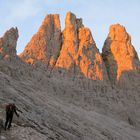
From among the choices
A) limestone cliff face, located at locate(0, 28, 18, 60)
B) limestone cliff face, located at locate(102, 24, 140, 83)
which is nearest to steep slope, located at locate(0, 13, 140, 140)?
limestone cliff face, located at locate(0, 28, 18, 60)

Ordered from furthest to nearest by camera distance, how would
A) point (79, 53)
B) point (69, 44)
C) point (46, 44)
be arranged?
1. point (69, 44)
2. point (79, 53)
3. point (46, 44)

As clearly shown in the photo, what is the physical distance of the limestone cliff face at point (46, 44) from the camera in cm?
7512

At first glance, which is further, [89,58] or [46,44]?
[89,58]

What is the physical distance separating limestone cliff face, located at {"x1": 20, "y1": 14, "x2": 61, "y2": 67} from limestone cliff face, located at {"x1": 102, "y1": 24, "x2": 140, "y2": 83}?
43.1ft

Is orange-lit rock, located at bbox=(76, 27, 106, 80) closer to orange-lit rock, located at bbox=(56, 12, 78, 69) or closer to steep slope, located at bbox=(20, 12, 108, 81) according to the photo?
steep slope, located at bbox=(20, 12, 108, 81)

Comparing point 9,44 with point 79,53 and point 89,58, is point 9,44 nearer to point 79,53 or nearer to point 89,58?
point 79,53

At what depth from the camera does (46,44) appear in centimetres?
7881

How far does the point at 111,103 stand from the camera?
72938mm

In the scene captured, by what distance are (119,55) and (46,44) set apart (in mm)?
19001

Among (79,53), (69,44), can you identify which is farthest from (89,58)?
(69,44)

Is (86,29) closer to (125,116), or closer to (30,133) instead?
(125,116)

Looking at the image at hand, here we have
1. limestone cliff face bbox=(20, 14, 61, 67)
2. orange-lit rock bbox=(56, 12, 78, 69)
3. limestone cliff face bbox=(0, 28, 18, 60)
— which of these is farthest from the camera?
orange-lit rock bbox=(56, 12, 78, 69)

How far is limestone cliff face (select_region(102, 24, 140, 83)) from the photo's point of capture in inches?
3292

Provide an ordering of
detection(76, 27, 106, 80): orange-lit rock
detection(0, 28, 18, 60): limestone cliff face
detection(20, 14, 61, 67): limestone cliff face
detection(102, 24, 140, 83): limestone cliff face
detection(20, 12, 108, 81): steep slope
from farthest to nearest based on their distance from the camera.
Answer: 1. detection(102, 24, 140, 83): limestone cliff face
2. detection(76, 27, 106, 80): orange-lit rock
3. detection(20, 12, 108, 81): steep slope
4. detection(20, 14, 61, 67): limestone cliff face
5. detection(0, 28, 18, 60): limestone cliff face
